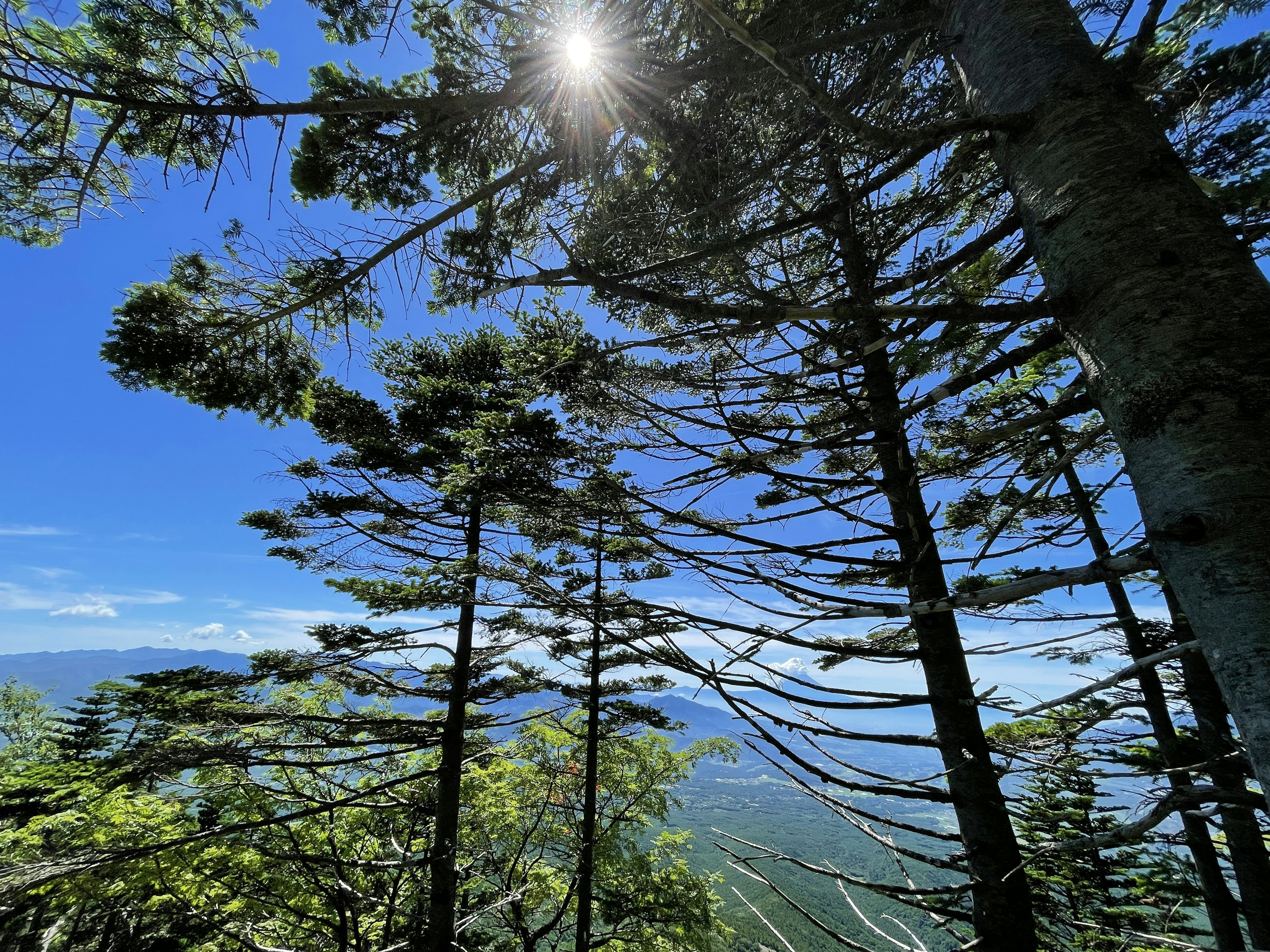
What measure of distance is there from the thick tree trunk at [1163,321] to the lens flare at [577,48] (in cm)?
230

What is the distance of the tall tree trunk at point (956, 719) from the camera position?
7.54ft

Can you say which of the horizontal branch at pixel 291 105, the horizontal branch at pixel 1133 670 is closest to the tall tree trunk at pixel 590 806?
the horizontal branch at pixel 291 105

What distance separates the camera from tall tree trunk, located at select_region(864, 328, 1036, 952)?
2.30 m

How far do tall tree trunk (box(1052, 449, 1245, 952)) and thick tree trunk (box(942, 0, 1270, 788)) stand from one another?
555 centimetres

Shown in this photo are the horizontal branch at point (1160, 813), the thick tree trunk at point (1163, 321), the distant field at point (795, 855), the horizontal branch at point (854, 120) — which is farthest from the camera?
the distant field at point (795, 855)

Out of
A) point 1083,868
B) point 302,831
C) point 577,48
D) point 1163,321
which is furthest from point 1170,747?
point 302,831

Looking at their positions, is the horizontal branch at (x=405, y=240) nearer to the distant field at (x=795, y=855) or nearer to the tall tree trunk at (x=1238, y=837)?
the distant field at (x=795, y=855)

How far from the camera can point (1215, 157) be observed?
229 cm

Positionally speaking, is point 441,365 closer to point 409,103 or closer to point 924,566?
point 409,103

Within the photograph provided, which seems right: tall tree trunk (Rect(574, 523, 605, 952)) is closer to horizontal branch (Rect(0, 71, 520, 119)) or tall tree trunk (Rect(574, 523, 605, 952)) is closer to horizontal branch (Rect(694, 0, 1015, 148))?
horizontal branch (Rect(0, 71, 520, 119))

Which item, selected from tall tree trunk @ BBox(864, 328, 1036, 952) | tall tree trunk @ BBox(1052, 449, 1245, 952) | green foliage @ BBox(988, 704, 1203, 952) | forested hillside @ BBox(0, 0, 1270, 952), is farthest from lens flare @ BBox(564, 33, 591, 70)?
tall tree trunk @ BBox(1052, 449, 1245, 952)

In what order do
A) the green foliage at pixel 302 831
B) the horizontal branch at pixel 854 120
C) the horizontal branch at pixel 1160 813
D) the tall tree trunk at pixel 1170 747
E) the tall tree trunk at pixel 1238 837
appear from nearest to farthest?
the horizontal branch at pixel 1160 813
the horizontal branch at pixel 854 120
the tall tree trunk at pixel 1238 837
the tall tree trunk at pixel 1170 747
the green foliage at pixel 302 831

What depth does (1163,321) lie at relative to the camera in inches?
45.3

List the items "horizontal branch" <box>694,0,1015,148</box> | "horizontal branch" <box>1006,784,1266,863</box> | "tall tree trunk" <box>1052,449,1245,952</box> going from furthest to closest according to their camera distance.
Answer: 1. "tall tree trunk" <box>1052,449,1245,952</box>
2. "horizontal branch" <box>694,0,1015,148</box>
3. "horizontal branch" <box>1006,784,1266,863</box>
